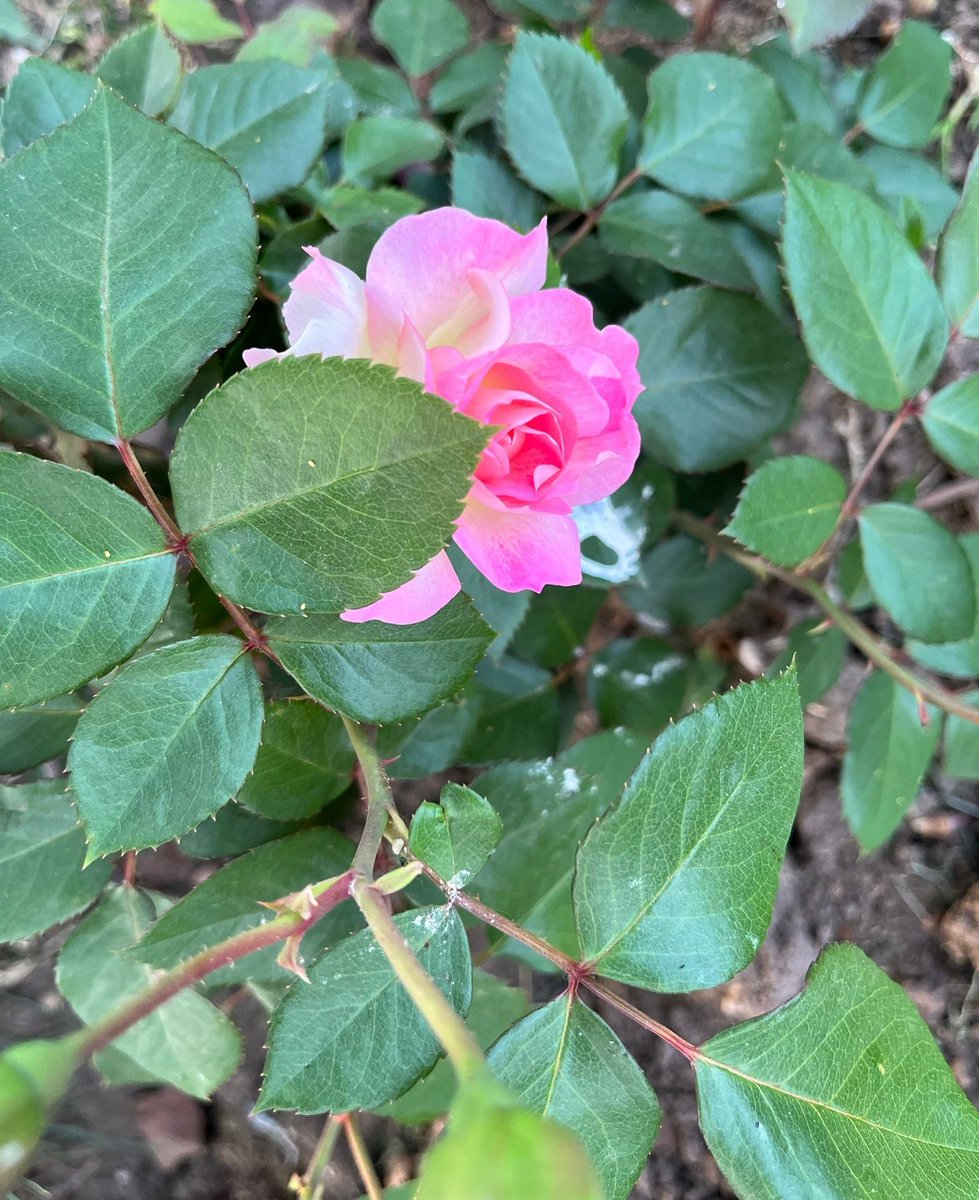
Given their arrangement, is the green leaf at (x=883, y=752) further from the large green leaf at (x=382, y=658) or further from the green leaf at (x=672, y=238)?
the large green leaf at (x=382, y=658)

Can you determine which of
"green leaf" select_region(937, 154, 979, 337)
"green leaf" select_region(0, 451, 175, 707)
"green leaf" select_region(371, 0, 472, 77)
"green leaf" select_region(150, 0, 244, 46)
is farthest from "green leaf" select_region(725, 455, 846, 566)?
"green leaf" select_region(150, 0, 244, 46)

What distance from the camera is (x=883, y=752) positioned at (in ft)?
3.93

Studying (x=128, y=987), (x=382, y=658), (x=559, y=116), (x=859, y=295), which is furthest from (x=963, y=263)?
(x=128, y=987)

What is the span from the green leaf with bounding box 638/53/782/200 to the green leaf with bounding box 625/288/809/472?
170 mm

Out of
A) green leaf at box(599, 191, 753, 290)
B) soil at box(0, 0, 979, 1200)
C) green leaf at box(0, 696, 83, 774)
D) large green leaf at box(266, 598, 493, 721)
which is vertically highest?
green leaf at box(599, 191, 753, 290)

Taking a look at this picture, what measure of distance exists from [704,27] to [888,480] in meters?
0.84

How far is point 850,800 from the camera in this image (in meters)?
1.21

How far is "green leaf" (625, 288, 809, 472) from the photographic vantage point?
1035 mm

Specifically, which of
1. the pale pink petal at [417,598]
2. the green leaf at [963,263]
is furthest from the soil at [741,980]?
the pale pink petal at [417,598]

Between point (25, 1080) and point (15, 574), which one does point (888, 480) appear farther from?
point (25, 1080)

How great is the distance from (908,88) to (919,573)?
0.79 meters

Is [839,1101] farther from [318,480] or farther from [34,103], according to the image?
[34,103]

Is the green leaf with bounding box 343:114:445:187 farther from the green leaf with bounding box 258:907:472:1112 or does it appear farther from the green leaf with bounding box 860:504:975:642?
the green leaf with bounding box 258:907:472:1112

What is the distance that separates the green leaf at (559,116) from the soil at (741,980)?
2.49 feet
